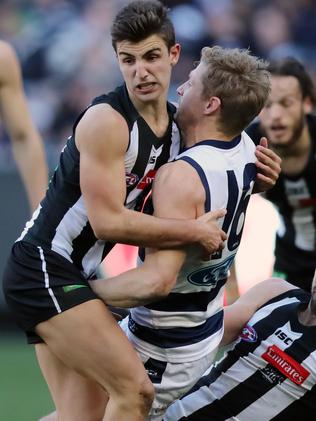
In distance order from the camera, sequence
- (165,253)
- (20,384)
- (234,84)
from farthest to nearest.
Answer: (20,384)
(234,84)
(165,253)

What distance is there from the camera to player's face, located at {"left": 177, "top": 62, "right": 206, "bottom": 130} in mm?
4168

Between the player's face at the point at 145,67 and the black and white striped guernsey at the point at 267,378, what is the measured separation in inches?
42.0

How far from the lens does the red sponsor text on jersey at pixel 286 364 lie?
424cm

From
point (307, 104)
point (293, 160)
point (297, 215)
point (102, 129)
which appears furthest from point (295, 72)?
point (102, 129)

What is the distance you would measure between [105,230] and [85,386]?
76 centimetres

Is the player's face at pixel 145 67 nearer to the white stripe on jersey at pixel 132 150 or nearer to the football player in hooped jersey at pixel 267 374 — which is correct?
the white stripe on jersey at pixel 132 150

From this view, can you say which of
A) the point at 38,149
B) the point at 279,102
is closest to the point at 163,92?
the point at 38,149

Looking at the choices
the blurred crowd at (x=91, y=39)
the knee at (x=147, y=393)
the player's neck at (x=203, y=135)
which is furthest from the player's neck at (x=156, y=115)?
the blurred crowd at (x=91, y=39)

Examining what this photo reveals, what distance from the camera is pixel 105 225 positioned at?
396 centimetres

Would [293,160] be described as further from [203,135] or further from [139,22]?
[139,22]

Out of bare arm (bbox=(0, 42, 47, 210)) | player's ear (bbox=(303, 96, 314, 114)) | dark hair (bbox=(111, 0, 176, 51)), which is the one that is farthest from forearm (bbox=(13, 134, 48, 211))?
player's ear (bbox=(303, 96, 314, 114))

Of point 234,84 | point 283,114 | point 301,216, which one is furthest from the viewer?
point 301,216

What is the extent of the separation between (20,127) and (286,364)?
7.38ft

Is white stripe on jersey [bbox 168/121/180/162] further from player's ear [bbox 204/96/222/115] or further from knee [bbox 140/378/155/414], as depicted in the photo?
knee [bbox 140/378/155/414]
